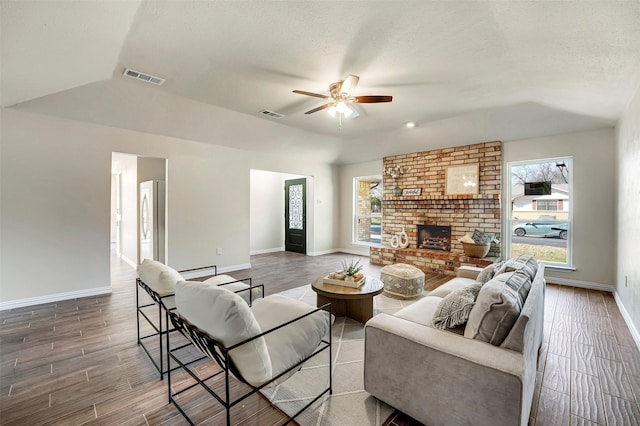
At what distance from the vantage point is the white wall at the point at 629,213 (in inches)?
111

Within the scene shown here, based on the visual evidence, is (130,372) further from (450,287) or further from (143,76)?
(143,76)

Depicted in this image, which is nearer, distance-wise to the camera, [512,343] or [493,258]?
[512,343]

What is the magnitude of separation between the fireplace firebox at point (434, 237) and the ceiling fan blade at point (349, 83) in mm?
4116

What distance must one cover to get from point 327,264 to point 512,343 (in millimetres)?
4896

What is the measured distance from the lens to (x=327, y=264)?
6.25 meters

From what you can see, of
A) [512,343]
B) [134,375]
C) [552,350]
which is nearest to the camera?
[512,343]

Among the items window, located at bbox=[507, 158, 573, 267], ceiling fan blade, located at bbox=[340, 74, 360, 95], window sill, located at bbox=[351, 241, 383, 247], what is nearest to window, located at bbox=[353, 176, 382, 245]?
window sill, located at bbox=[351, 241, 383, 247]

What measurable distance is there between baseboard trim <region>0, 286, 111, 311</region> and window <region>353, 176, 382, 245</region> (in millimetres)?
5575

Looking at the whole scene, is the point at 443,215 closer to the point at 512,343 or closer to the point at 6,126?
the point at 512,343

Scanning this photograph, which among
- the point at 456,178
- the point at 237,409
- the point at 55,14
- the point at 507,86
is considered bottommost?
the point at 237,409

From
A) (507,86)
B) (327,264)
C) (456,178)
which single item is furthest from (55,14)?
(456,178)

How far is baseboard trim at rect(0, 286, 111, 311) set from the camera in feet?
11.4

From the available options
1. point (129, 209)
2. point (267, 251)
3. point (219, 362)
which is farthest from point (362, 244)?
point (219, 362)

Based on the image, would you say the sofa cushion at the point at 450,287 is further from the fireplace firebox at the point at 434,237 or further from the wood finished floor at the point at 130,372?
the fireplace firebox at the point at 434,237
